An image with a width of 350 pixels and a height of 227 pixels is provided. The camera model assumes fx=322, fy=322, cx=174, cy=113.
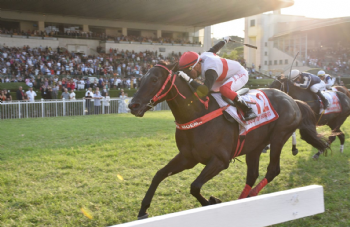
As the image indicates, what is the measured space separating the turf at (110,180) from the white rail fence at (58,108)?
21.6ft

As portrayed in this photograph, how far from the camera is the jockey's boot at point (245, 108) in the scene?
4109mm

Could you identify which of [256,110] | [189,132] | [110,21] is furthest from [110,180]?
[110,21]

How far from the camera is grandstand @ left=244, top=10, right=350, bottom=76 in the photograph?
42459mm

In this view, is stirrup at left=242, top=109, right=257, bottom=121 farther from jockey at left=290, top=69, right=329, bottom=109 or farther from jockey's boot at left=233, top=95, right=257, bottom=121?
jockey at left=290, top=69, right=329, bottom=109

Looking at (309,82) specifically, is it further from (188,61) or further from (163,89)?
(163,89)

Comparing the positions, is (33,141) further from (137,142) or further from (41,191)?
(41,191)

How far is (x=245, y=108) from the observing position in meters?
4.16

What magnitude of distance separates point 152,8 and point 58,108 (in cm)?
1879

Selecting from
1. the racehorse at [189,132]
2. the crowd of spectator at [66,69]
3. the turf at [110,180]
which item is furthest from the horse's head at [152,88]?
the crowd of spectator at [66,69]

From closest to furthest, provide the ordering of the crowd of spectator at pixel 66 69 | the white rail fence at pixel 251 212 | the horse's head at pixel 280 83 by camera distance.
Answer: the white rail fence at pixel 251 212 < the horse's head at pixel 280 83 < the crowd of spectator at pixel 66 69

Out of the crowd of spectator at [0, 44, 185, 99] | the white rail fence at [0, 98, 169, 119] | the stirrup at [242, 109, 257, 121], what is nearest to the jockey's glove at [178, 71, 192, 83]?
the stirrup at [242, 109, 257, 121]

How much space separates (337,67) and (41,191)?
43.5 m

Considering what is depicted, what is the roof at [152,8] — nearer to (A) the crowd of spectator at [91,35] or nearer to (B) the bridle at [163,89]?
(A) the crowd of spectator at [91,35]

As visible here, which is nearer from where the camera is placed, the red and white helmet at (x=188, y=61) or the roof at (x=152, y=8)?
the red and white helmet at (x=188, y=61)
